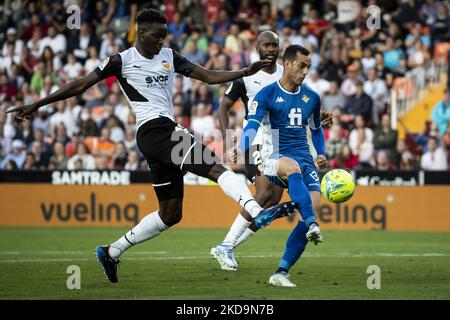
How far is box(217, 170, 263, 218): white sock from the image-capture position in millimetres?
9891

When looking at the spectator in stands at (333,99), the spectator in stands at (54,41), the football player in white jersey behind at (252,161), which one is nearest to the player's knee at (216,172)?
the football player in white jersey behind at (252,161)

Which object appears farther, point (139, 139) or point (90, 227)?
point (90, 227)

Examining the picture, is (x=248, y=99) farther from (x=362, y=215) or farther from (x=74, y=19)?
(x=74, y=19)

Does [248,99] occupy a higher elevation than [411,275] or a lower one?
higher

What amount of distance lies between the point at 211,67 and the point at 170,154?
13509mm

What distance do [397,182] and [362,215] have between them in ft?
3.25

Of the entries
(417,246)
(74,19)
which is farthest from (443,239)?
(74,19)

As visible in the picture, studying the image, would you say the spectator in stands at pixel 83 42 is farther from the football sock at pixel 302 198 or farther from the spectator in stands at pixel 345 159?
the football sock at pixel 302 198

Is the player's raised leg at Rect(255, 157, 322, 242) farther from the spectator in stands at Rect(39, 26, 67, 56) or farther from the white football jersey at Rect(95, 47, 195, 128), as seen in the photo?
the spectator in stands at Rect(39, 26, 67, 56)

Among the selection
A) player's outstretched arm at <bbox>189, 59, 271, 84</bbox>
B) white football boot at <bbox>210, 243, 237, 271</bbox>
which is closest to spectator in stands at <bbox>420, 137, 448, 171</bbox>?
white football boot at <bbox>210, 243, 237, 271</bbox>

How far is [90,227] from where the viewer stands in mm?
20750

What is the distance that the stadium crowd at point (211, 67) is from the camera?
846 inches

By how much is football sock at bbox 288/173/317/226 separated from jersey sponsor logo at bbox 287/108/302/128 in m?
0.88

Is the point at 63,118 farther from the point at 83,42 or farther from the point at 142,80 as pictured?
the point at 142,80
